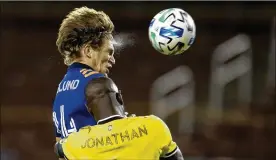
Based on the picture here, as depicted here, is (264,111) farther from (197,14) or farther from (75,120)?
(75,120)

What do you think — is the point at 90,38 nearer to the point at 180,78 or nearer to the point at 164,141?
the point at 164,141

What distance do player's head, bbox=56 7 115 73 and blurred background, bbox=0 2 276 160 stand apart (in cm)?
509

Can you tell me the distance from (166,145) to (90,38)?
57 centimetres

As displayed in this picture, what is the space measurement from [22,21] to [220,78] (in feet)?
10.1

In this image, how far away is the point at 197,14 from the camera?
29.3ft

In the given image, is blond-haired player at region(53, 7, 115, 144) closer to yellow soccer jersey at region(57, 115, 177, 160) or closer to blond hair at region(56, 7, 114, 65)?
blond hair at region(56, 7, 114, 65)

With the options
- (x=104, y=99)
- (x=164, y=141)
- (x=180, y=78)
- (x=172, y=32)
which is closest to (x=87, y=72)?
(x=104, y=99)

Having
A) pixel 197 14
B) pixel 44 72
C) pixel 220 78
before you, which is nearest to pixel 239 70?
pixel 220 78

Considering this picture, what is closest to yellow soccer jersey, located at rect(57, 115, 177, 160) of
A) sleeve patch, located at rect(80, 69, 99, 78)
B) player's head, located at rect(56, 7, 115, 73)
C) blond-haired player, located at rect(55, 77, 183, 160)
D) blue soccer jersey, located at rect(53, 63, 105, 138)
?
blond-haired player, located at rect(55, 77, 183, 160)

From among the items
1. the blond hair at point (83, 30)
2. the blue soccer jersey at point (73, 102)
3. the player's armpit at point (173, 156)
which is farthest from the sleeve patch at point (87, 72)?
the player's armpit at point (173, 156)

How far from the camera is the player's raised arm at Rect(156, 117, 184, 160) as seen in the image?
245 cm

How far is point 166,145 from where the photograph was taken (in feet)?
8.07

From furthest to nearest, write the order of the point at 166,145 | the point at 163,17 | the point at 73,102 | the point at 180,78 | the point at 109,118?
1. the point at 180,78
2. the point at 163,17
3. the point at 73,102
4. the point at 166,145
5. the point at 109,118

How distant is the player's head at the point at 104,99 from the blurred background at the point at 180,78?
17.7 feet
